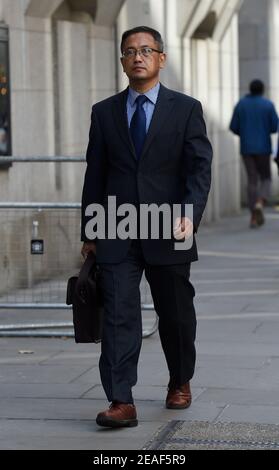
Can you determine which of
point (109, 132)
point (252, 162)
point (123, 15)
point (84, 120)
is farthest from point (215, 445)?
point (252, 162)

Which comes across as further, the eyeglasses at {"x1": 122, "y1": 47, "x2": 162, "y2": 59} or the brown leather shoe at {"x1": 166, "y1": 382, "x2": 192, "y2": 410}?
the brown leather shoe at {"x1": 166, "y1": 382, "x2": 192, "y2": 410}

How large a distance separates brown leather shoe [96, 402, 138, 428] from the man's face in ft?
5.26

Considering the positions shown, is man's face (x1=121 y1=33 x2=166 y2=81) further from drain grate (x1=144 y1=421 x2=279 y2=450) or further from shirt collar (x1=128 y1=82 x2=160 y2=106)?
drain grate (x1=144 y1=421 x2=279 y2=450)

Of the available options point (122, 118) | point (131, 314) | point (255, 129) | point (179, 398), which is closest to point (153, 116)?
point (122, 118)

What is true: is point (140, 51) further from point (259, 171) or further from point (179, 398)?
point (259, 171)

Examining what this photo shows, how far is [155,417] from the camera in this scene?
22.0 ft

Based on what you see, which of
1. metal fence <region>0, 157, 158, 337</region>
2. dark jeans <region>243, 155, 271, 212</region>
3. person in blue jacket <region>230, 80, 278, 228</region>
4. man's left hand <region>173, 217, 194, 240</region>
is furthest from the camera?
dark jeans <region>243, 155, 271, 212</region>

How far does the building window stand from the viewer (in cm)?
1131

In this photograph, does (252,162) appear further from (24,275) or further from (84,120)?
(24,275)

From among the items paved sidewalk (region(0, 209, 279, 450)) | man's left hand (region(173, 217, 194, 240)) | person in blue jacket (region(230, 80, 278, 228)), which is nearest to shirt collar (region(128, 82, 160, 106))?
man's left hand (region(173, 217, 194, 240))

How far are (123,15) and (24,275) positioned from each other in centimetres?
610

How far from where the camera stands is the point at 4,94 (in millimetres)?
11352

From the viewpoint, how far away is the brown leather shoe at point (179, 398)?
685 cm

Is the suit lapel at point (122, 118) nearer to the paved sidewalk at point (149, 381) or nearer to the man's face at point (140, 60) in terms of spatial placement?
the man's face at point (140, 60)
